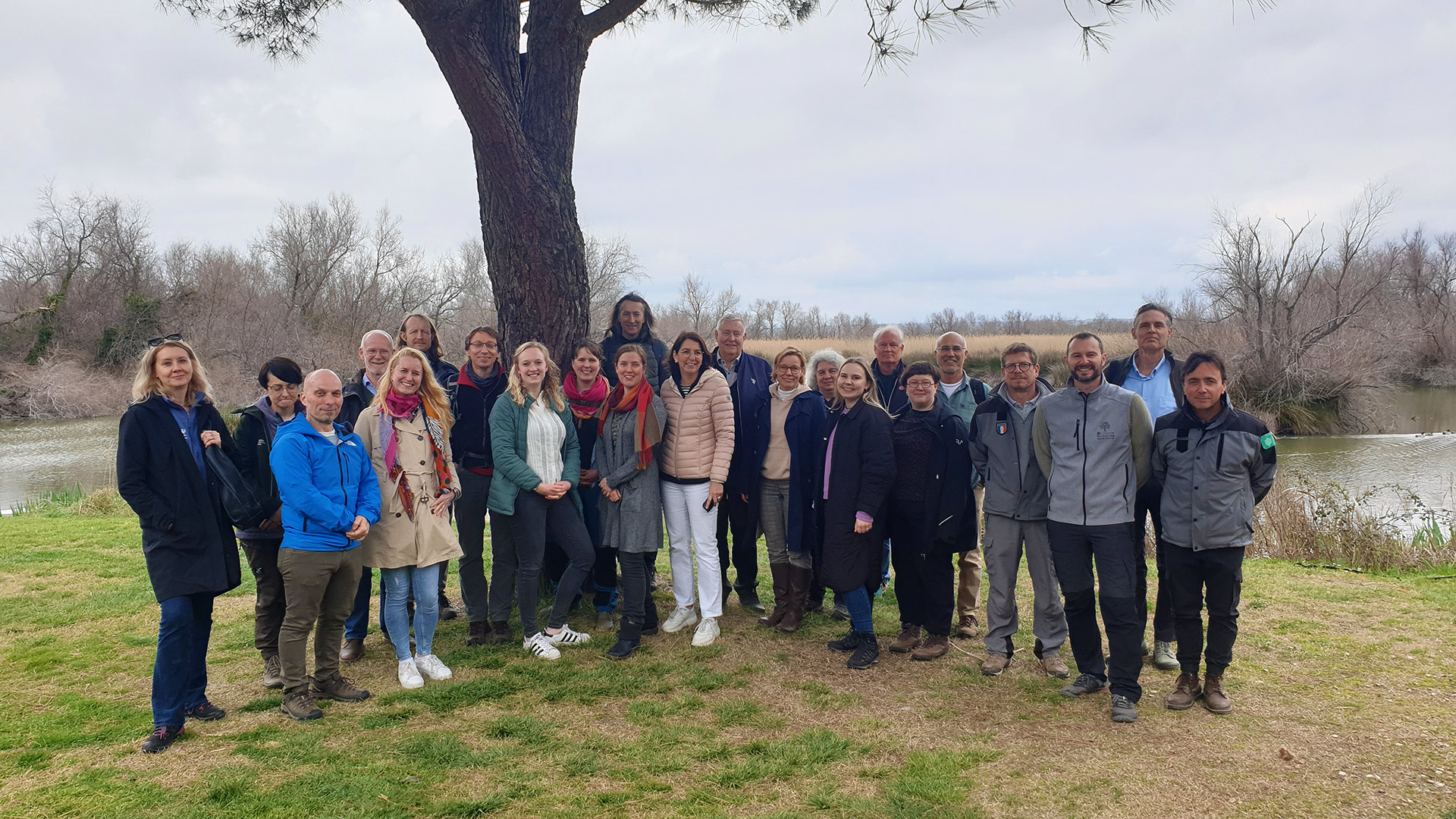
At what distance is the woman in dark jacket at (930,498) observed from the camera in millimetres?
4934

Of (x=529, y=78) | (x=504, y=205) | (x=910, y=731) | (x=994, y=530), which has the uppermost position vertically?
(x=529, y=78)

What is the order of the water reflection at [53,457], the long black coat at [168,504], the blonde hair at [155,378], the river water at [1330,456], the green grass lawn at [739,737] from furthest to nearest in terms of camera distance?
the water reflection at [53,457] < the river water at [1330,456] < the blonde hair at [155,378] < the long black coat at [168,504] < the green grass lawn at [739,737]

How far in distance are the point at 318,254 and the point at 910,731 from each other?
4036 centimetres

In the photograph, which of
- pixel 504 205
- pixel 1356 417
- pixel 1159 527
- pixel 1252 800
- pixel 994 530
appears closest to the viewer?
pixel 1252 800

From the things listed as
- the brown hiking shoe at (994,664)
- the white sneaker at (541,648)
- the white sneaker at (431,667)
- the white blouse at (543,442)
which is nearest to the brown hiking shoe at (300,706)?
the white sneaker at (431,667)

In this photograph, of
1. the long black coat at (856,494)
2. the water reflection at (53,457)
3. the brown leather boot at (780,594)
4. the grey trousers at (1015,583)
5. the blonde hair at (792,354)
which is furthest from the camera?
the water reflection at (53,457)

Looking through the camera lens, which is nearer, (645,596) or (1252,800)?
(1252,800)

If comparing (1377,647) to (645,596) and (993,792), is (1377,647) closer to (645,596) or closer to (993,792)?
(993,792)

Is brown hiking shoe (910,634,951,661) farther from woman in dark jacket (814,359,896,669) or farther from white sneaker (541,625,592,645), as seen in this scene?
white sneaker (541,625,592,645)

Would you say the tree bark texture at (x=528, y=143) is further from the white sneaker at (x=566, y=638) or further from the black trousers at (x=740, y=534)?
the white sneaker at (x=566, y=638)

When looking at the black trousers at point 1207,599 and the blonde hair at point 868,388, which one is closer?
A: the black trousers at point 1207,599

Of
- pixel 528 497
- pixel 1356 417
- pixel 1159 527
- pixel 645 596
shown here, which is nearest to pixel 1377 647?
pixel 1159 527

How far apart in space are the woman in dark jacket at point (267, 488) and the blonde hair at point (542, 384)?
1.19 metres

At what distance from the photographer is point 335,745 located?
3.84 metres
